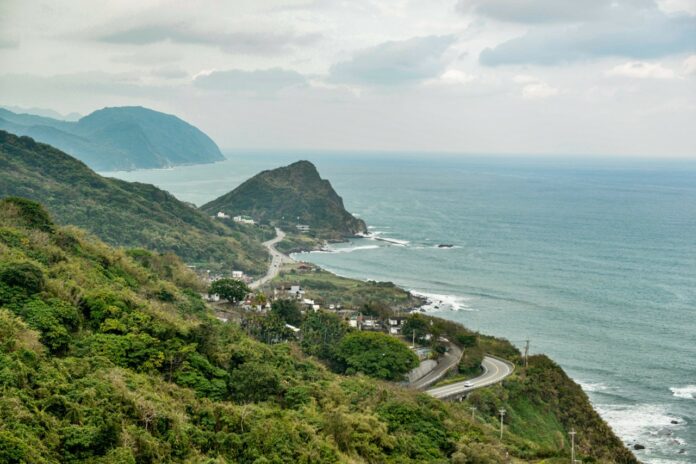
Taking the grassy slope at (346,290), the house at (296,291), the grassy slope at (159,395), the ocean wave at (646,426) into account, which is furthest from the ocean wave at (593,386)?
the house at (296,291)

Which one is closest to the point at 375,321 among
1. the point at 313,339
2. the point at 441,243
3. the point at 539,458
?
the point at 313,339

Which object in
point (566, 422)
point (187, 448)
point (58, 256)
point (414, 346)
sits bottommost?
point (566, 422)

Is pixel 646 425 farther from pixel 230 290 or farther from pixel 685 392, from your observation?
pixel 230 290

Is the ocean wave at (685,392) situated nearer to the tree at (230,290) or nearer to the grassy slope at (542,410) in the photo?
the grassy slope at (542,410)

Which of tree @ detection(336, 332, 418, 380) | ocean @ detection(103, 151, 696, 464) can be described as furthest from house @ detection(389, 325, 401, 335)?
ocean @ detection(103, 151, 696, 464)

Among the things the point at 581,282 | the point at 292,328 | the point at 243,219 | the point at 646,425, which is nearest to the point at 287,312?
the point at 292,328

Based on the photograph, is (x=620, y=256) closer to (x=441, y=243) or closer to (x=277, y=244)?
A: (x=441, y=243)
